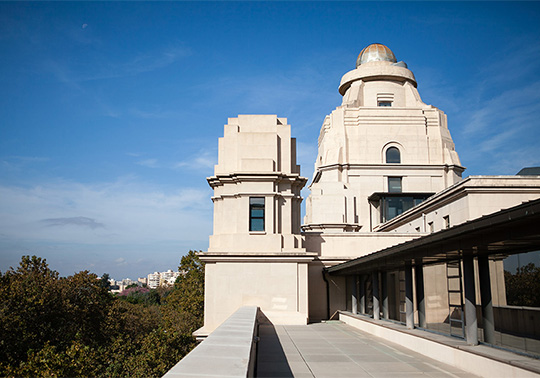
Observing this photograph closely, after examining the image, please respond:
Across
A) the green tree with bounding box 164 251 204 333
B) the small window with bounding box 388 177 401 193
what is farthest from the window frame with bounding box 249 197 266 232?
the small window with bounding box 388 177 401 193

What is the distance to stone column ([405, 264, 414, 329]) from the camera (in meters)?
14.2

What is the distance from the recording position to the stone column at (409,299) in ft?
46.7

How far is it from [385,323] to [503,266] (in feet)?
22.0

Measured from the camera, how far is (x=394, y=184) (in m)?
47.0

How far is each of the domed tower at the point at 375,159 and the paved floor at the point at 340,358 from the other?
28.3 meters

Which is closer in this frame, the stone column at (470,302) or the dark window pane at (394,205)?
the stone column at (470,302)

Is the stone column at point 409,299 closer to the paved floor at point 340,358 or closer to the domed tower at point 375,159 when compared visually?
the paved floor at point 340,358

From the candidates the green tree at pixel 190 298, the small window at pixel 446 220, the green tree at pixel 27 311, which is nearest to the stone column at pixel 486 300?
the small window at pixel 446 220

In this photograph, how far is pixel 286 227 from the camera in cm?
2395

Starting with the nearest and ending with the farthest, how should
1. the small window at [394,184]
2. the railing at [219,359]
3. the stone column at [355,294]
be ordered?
the railing at [219,359] < the stone column at [355,294] < the small window at [394,184]

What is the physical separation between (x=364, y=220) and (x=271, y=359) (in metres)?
34.5

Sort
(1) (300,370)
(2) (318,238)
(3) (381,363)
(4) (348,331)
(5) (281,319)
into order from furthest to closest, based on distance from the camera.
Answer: (2) (318,238), (5) (281,319), (4) (348,331), (3) (381,363), (1) (300,370)

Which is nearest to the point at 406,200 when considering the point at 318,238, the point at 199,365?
the point at 318,238

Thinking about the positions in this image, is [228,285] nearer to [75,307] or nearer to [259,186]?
[259,186]
